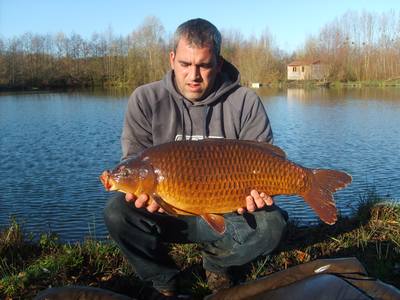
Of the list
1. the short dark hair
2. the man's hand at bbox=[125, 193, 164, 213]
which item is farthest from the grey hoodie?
the man's hand at bbox=[125, 193, 164, 213]

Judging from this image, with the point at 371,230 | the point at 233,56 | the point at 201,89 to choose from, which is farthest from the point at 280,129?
the point at 233,56

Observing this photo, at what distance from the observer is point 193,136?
299 centimetres

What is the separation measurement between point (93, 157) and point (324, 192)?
8994 mm

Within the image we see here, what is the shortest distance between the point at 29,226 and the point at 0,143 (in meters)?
8.12

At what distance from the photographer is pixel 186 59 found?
274 centimetres

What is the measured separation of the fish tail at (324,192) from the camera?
247 centimetres

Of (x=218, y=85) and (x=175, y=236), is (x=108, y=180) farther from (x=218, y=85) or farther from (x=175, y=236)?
(x=218, y=85)

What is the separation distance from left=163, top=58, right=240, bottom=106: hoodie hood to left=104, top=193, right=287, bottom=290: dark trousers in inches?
28.3

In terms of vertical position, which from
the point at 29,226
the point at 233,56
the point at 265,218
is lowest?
the point at 29,226

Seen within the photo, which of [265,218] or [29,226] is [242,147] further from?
[29,226]

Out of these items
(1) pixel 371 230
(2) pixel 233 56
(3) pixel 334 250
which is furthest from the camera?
(2) pixel 233 56

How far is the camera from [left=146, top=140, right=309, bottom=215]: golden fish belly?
91.0 inches

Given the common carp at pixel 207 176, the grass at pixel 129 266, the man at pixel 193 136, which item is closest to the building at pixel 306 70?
the grass at pixel 129 266

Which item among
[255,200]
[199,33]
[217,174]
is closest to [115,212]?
[217,174]
